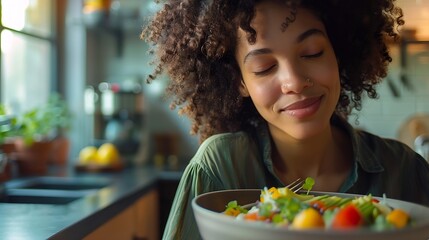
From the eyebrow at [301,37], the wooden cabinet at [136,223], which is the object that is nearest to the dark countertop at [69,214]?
the wooden cabinet at [136,223]

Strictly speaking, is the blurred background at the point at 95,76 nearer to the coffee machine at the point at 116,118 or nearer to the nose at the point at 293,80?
the coffee machine at the point at 116,118

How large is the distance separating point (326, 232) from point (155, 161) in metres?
2.46

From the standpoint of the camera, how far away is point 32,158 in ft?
7.66

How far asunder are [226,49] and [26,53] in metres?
1.85

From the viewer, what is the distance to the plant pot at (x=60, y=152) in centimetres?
264

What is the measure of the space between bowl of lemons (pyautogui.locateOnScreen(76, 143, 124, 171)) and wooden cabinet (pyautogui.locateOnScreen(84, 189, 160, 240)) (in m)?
0.30

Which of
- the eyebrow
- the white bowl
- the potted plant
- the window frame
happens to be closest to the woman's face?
the eyebrow

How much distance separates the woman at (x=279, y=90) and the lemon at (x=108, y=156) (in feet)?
4.84

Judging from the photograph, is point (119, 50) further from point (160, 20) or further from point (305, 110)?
point (305, 110)

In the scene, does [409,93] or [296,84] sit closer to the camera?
[296,84]

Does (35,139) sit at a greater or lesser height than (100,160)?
greater

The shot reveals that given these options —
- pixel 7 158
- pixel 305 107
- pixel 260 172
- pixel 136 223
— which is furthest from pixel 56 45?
pixel 305 107

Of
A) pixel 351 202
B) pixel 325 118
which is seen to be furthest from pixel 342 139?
pixel 351 202

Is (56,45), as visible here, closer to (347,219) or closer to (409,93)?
(409,93)
